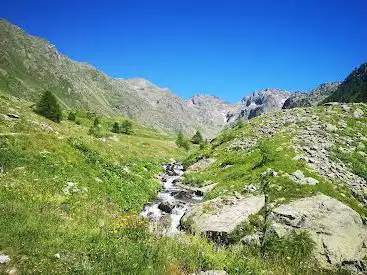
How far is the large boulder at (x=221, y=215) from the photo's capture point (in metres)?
22.7

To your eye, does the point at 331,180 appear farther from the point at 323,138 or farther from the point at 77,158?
the point at 77,158

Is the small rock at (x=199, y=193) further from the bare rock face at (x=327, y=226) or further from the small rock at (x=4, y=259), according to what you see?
the small rock at (x=4, y=259)

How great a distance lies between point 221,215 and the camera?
24.5 metres

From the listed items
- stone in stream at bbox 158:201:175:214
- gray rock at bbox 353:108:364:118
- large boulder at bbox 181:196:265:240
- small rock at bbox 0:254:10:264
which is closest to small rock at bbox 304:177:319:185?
large boulder at bbox 181:196:265:240

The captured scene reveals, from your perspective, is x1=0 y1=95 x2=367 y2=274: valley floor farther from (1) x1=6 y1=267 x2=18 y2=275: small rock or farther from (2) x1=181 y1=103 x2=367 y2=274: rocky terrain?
(2) x1=181 y1=103 x2=367 y2=274: rocky terrain

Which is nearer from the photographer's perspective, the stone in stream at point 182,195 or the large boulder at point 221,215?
the large boulder at point 221,215

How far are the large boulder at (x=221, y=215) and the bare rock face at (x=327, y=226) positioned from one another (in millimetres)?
2209

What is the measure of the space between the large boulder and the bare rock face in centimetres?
221

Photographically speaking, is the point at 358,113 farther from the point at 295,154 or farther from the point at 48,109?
the point at 48,109

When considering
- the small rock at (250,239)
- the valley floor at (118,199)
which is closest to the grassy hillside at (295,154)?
the valley floor at (118,199)

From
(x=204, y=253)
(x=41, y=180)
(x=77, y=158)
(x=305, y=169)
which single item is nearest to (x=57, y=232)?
(x=204, y=253)

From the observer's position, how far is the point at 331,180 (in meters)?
28.8

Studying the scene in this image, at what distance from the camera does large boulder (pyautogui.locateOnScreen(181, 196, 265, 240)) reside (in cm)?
2267

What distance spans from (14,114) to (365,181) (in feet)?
110
